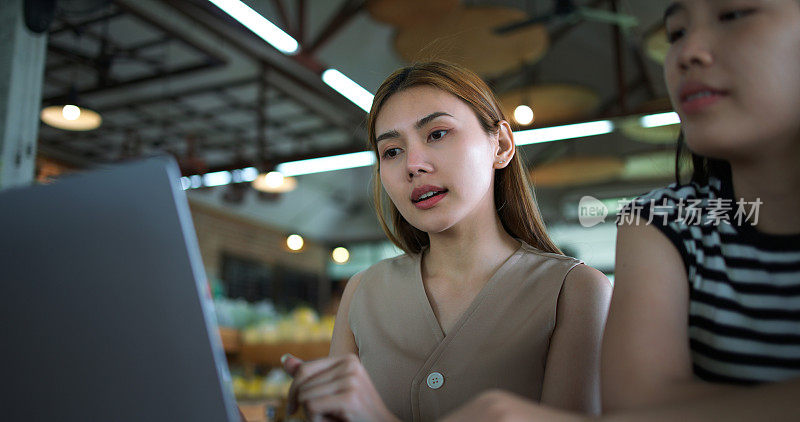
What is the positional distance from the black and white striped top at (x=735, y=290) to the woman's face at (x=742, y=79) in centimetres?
13

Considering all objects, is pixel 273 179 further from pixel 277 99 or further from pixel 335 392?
pixel 335 392

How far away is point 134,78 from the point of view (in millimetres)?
7344

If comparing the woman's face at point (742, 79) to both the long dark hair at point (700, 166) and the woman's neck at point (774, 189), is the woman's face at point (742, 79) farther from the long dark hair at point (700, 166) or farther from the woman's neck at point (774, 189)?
the long dark hair at point (700, 166)

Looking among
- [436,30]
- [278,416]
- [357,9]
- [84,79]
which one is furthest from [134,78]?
[278,416]

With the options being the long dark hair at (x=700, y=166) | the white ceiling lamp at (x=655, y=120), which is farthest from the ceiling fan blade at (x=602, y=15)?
the long dark hair at (x=700, y=166)

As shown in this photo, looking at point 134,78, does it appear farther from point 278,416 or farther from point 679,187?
point 679,187

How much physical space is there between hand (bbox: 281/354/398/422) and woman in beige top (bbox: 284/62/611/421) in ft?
0.60

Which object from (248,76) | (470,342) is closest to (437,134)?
(470,342)

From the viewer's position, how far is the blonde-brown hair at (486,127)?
1.31 meters

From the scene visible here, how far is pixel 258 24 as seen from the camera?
379 centimetres

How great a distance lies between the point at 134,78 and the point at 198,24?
1006mm

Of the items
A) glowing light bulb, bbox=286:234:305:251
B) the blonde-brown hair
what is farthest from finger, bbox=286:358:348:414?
glowing light bulb, bbox=286:234:305:251

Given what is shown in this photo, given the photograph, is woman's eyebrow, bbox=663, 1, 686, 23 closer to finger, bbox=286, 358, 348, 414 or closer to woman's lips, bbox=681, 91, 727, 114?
woman's lips, bbox=681, 91, 727, 114

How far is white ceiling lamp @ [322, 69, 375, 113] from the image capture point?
15.5 ft
